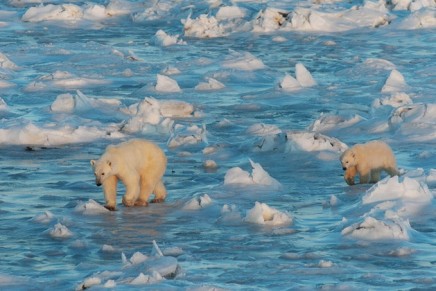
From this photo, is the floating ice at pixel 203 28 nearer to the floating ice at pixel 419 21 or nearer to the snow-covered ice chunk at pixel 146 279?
the floating ice at pixel 419 21

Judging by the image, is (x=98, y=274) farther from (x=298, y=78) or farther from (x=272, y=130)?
(x=298, y=78)

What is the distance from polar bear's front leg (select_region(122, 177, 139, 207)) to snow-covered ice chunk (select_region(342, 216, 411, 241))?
2.06 m

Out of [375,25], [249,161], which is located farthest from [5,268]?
[375,25]

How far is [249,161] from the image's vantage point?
12.9 m

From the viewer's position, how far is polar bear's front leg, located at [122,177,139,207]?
1098 centimetres

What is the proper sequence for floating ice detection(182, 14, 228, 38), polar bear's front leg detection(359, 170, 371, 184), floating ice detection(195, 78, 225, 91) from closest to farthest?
polar bear's front leg detection(359, 170, 371, 184), floating ice detection(195, 78, 225, 91), floating ice detection(182, 14, 228, 38)

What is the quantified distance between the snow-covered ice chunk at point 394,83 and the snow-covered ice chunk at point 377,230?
7.31 meters

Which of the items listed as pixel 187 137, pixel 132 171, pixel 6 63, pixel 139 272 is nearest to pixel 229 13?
pixel 6 63

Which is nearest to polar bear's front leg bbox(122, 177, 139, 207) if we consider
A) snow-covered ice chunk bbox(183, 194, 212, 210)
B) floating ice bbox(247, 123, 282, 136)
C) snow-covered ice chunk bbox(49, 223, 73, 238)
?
snow-covered ice chunk bbox(183, 194, 212, 210)

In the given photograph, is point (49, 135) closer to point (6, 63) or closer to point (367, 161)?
point (367, 161)

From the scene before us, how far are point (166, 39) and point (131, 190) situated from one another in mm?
10634

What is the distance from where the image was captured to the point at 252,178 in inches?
467

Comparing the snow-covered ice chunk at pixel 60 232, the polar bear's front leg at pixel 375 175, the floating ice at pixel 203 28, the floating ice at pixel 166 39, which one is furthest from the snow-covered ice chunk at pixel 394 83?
the snow-covered ice chunk at pixel 60 232

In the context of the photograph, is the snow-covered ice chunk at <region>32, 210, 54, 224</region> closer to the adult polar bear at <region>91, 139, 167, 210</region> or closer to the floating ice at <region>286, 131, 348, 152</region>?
the adult polar bear at <region>91, 139, 167, 210</region>
